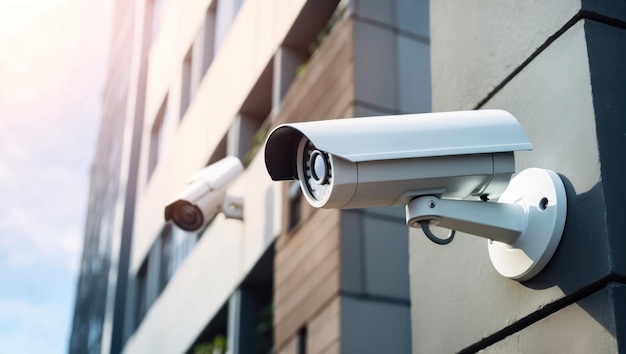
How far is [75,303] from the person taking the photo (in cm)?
3784

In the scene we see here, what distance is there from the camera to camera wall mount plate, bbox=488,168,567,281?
10.8ft

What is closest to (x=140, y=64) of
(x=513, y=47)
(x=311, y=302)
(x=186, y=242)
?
(x=186, y=242)

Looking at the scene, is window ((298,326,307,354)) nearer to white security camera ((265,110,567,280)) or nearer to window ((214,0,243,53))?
white security camera ((265,110,567,280))

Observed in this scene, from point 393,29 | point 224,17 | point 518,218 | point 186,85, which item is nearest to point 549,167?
point 518,218

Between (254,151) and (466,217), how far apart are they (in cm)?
818

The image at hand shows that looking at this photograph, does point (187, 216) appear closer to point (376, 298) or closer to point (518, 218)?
point (376, 298)

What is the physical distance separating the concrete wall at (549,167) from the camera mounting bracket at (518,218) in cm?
4

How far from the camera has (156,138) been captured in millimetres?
19234

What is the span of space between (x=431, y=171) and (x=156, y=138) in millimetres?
16502

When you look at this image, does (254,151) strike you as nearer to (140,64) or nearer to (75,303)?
(140,64)

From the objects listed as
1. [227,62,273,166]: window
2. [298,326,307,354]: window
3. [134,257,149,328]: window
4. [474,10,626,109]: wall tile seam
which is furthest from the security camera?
[134,257,149,328]: window

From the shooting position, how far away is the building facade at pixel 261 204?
26.6ft

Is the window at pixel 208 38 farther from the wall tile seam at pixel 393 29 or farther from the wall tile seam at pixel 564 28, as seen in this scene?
the wall tile seam at pixel 564 28

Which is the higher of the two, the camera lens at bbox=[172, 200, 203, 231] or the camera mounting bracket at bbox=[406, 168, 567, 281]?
the camera lens at bbox=[172, 200, 203, 231]
